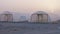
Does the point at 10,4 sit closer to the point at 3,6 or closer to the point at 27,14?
the point at 3,6

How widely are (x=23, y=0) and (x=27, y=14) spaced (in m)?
0.42

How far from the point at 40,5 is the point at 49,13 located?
1.12 feet

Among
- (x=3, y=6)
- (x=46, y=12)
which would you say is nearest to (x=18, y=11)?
(x=3, y=6)

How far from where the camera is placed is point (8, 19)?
461 cm

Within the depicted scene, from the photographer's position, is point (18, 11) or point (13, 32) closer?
point (13, 32)

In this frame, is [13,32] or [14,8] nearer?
[13,32]

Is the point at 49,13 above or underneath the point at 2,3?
underneath

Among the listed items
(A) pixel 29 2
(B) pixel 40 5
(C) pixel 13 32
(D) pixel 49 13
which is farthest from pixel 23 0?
(C) pixel 13 32

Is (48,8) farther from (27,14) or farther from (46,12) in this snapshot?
(27,14)

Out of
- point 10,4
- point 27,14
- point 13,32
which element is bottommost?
point 13,32

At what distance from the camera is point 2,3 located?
4871 millimetres

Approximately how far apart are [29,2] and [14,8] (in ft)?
1.51

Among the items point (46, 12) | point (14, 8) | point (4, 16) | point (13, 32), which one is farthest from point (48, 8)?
point (13, 32)

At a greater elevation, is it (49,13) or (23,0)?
(23,0)
